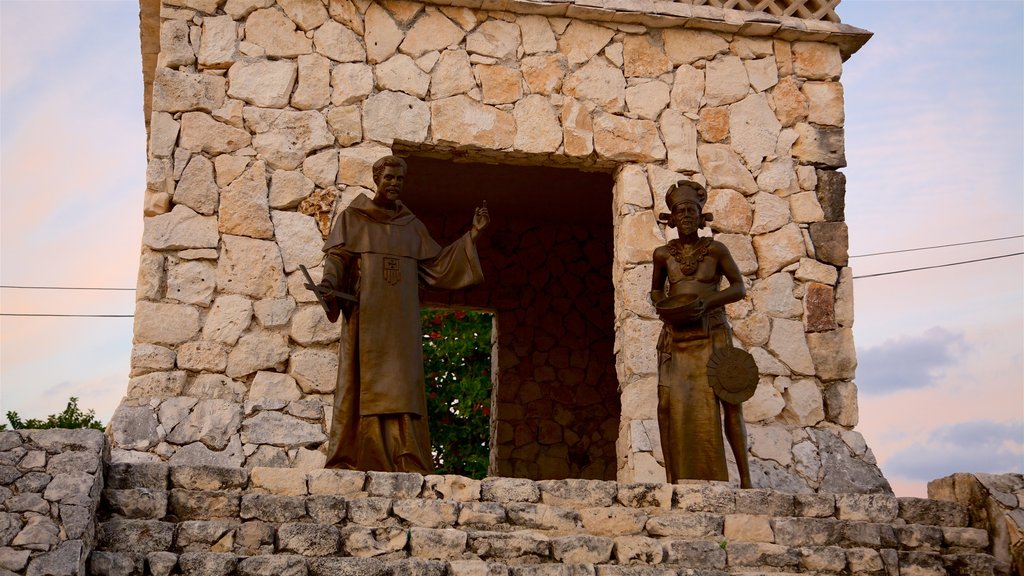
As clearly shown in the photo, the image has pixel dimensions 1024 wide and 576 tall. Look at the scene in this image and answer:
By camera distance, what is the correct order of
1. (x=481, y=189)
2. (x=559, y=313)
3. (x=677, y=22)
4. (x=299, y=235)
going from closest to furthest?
(x=299, y=235), (x=677, y=22), (x=481, y=189), (x=559, y=313)

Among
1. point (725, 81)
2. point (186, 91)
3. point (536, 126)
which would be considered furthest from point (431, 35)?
point (725, 81)

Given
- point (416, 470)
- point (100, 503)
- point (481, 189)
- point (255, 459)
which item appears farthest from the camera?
point (481, 189)

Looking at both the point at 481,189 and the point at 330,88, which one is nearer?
the point at 330,88

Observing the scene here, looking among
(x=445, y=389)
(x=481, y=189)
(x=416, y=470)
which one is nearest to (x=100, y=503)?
(x=416, y=470)

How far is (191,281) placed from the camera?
24.4ft

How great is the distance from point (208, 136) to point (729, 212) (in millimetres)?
3523

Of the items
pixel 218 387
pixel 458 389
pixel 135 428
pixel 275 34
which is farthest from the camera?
pixel 458 389

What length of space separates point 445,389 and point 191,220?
31.8ft

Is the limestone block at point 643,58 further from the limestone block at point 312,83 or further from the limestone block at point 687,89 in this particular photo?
the limestone block at point 312,83

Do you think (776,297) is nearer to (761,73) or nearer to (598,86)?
(761,73)

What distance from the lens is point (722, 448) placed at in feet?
21.6

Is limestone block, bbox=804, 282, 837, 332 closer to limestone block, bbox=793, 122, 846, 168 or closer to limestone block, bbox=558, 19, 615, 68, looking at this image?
limestone block, bbox=793, 122, 846, 168

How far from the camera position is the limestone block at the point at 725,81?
8492 millimetres

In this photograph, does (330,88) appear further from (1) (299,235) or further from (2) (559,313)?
(2) (559,313)
